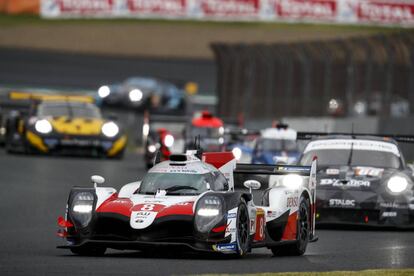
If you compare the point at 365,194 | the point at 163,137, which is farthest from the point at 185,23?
the point at 365,194

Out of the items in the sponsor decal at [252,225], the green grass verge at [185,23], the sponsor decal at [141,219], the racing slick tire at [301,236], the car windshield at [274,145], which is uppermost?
the green grass verge at [185,23]

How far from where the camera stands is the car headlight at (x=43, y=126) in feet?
98.1

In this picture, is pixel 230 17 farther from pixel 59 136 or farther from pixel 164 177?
pixel 164 177

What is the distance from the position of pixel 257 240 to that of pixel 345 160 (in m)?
A: 4.96

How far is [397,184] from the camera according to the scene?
16750 millimetres

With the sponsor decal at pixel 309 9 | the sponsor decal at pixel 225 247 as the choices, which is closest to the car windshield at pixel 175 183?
the sponsor decal at pixel 225 247

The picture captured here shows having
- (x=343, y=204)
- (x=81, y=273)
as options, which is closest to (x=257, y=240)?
(x=81, y=273)

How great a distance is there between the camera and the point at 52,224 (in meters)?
16.6

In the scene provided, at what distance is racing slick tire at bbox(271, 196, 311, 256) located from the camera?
13219 mm

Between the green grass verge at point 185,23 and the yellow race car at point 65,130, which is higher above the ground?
the green grass verge at point 185,23

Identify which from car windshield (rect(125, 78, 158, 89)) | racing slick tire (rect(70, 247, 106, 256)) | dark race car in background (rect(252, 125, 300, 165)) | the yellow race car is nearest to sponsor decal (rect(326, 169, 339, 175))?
racing slick tire (rect(70, 247, 106, 256))

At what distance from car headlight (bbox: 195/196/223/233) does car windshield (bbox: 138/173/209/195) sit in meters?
0.50

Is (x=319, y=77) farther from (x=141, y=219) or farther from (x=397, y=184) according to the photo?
(x=141, y=219)

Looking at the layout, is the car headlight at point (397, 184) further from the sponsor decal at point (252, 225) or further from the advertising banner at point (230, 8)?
the advertising banner at point (230, 8)
